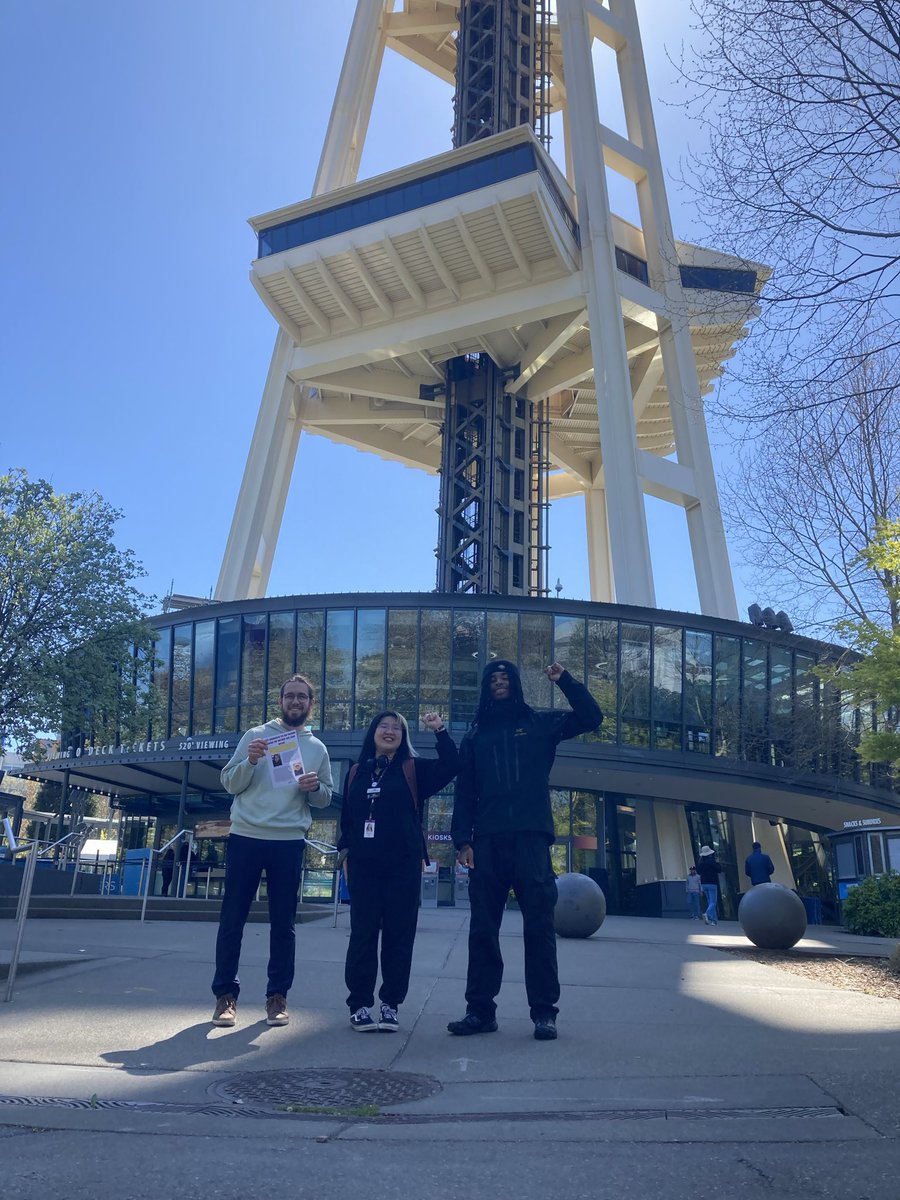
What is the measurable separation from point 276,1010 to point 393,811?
1.13 metres

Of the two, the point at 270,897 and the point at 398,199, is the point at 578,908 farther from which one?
the point at 398,199

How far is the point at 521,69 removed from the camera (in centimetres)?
4688

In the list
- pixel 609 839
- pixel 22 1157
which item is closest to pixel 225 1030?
pixel 22 1157

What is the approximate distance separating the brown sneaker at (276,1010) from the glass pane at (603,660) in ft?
94.5

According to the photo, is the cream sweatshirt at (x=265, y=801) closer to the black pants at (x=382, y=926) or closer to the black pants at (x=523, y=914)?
the black pants at (x=382, y=926)

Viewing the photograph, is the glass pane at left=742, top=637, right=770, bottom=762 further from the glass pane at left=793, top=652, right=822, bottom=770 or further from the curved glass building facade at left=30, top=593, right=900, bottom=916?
the glass pane at left=793, top=652, right=822, bottom=770

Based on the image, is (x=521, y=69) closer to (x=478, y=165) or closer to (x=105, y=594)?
(x=478, y=165)

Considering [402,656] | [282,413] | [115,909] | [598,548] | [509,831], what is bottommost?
[115,909]

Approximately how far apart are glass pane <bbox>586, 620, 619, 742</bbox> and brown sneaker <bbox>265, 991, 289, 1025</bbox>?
28.8 m

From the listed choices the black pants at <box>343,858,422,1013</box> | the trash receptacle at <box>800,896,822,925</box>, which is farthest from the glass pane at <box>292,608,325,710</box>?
the black pants at <box>343,858,422,1013</box>

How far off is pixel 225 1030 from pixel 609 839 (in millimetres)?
31420

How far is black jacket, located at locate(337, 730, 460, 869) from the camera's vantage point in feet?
17.9

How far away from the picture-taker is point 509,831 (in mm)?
5406

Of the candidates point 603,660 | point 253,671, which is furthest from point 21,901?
point 253,671
